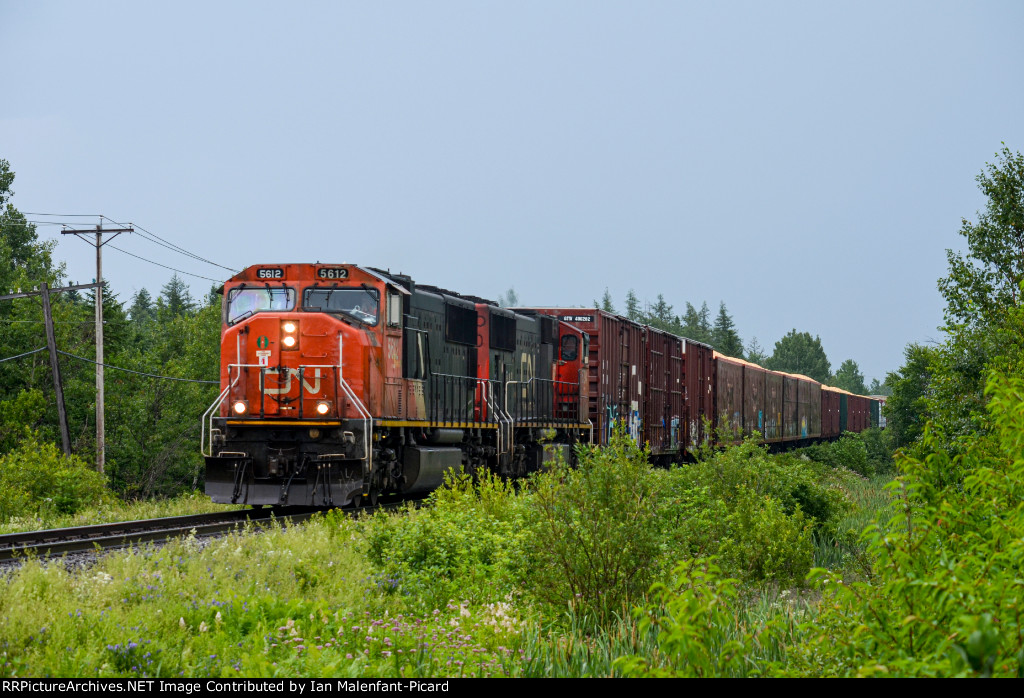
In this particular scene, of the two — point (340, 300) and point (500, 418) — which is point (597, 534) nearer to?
point (340, 300)

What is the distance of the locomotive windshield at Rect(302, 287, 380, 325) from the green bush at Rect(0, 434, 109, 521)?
6118mm

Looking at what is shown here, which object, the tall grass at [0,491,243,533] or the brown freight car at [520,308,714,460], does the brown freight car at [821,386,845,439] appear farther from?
the tall grass at [0,491,243,533]

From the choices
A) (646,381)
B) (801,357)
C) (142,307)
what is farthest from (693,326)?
(646,381)

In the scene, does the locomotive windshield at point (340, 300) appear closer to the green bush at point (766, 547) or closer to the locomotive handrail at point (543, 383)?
the locomotive handrail at point (543, 383)

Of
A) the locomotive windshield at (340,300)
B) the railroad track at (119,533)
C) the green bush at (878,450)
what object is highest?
the locomotive windshield at (340,300)

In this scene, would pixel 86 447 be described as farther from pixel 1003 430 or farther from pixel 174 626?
pixel 1003 430

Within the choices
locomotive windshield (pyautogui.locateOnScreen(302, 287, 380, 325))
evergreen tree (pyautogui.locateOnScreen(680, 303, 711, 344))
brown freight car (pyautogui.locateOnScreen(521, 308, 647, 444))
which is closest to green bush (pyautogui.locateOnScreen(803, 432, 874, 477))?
brown freight car (pyautogui.locateOnScreen(521, 308, 647, 444))

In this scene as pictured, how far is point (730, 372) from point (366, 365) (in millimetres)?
25536

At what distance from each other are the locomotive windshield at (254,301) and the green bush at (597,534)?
829 cm

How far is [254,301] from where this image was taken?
16.5 metres

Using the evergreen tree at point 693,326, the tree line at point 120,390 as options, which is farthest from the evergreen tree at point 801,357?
the tree line at point 120,390

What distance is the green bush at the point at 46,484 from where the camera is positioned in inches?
682

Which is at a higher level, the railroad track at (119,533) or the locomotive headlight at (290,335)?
the locomotive headlight at (290,335)

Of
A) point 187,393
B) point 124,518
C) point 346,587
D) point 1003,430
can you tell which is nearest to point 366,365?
point 124,518
